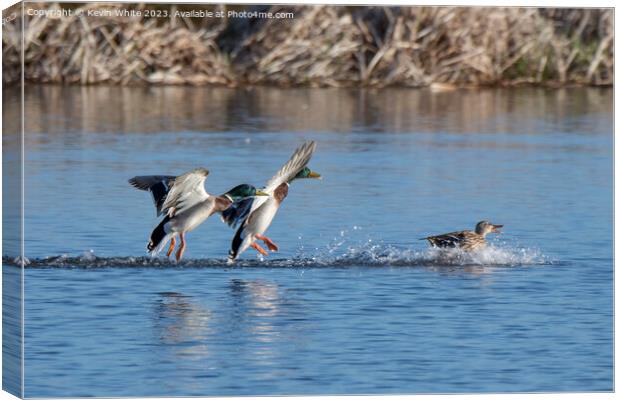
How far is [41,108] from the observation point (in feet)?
50.1

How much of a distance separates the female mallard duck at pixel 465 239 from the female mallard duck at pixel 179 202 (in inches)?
51.3

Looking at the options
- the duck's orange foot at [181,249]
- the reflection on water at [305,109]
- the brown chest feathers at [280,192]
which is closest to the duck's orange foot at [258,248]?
the brown chest feathers at [280,192]

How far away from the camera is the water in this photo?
1140 cm

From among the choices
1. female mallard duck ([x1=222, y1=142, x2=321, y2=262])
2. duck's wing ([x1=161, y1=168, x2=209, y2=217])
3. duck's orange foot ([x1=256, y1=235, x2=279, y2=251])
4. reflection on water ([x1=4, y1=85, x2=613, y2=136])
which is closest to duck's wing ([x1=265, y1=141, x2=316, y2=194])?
female mallard duck ([x1=222, y1=142, x2=321, y2=262])

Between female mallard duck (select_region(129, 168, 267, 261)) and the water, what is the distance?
17cm

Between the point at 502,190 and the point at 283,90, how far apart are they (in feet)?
9.53

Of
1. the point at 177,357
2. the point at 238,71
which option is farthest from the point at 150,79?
the point at 177,357

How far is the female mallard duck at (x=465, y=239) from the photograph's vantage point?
13.6m

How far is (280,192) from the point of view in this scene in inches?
514

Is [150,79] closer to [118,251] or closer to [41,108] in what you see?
[41,108]

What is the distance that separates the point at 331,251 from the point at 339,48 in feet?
10.2

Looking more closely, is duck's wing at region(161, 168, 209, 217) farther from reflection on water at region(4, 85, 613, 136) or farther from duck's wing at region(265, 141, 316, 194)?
reflection on water at region(4, 85, 613, 136)

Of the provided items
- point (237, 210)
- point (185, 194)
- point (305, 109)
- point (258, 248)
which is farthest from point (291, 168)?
point (305, 109)

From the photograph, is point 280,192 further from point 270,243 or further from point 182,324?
point 182,324
